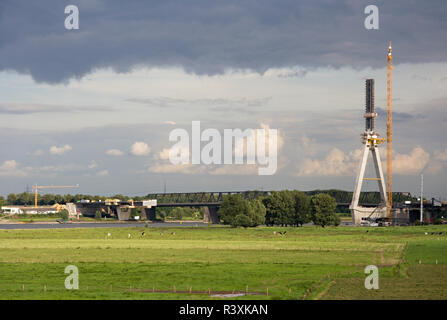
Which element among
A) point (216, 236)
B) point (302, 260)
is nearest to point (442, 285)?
point (302, 260)

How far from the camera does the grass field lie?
68.9 m

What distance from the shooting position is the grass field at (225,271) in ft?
226

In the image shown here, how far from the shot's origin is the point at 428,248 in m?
125

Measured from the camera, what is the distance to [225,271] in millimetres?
88125

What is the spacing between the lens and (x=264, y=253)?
4621 inches

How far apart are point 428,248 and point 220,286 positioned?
66.1 m
